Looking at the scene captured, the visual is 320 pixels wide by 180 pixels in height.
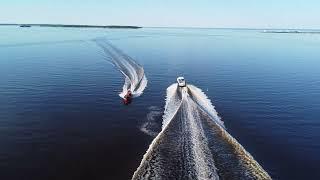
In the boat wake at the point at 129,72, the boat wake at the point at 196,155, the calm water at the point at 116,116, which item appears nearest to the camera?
the boat wake at the point at 196,155

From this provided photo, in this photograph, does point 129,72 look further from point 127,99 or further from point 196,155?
point 196,155

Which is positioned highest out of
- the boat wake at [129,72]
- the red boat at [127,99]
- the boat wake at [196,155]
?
the boat wake at [129,72]

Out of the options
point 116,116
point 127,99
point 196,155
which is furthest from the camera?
point 127,99

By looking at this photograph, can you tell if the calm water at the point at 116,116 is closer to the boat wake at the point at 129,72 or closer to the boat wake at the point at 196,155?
the boat wake at the point at 129,72

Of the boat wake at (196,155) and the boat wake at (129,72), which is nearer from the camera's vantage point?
the boat wake at (196,155)

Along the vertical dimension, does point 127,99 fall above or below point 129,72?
below

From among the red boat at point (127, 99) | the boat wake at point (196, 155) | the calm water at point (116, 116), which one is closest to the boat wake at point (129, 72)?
the calm water at point (116, 116)

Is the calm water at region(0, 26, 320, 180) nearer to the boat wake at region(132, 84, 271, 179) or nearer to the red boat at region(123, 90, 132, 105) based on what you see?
the red boat at region(123, 90, 132, 105)

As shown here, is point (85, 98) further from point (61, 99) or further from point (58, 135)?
point (58, 135)

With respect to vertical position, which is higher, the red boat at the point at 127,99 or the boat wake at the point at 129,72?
the boat wake at the point at 129,72

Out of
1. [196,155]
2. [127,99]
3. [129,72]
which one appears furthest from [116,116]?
[129,72]

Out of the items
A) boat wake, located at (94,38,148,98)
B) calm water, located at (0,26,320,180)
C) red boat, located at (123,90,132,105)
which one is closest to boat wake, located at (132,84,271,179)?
calm water, located at (0,26,320,180)
